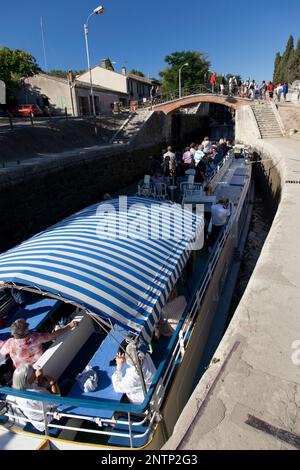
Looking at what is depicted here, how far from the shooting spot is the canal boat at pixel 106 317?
10.6 feet

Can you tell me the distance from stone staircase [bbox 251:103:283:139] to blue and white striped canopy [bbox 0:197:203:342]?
20.9 m

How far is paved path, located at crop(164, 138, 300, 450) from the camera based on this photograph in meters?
2.56

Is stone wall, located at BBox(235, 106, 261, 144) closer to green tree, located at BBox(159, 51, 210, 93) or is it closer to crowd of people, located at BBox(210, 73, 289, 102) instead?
crowd of people, located at BBox(210, 73, 289, 102)

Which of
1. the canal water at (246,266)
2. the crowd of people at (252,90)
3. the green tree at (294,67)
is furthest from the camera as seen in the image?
the green tree at (294,67)

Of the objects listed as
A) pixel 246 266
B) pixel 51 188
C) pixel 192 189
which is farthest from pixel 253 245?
pixel 51 188

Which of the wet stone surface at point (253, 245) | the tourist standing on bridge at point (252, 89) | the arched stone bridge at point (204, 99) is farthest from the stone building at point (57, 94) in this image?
the wet stone surface at point (253, 245)

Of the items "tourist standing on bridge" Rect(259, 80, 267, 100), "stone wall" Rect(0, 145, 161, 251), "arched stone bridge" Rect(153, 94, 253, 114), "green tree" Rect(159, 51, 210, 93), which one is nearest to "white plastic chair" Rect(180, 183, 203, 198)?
"stone wall" Rect(0, 145, 161, 251)

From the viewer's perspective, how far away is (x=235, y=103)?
28.9 metres

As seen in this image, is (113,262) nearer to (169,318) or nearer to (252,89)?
(169,318)

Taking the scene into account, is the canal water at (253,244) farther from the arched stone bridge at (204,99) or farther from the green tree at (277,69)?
the green tree at (277,69)

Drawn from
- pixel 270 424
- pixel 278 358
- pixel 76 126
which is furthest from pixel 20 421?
pixel 76 126

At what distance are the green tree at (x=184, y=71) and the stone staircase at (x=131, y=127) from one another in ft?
84.7
